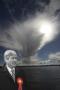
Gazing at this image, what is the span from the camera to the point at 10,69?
4.50 feet

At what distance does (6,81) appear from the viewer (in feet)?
4.38

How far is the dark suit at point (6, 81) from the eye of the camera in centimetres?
129

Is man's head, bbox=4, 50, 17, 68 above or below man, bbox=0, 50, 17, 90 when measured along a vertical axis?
above

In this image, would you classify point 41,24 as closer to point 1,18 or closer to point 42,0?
point 42,0

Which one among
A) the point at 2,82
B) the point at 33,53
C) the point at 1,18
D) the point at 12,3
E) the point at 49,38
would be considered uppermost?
the point at 12,3

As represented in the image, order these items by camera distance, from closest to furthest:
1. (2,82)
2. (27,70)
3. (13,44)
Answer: (2,82), (27,70), (13,44)

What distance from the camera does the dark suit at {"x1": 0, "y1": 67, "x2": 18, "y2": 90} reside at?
1.29m

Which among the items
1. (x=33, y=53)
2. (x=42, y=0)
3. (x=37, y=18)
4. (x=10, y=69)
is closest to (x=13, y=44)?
(x=33, y=53)

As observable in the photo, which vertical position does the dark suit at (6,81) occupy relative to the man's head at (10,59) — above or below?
below

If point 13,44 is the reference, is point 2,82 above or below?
below

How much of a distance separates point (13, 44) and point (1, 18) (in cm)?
27

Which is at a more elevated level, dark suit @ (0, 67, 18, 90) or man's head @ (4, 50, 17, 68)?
man's head @ (4, 50, 17, 68)

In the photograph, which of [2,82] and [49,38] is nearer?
[2,82]

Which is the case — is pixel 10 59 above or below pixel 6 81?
above
